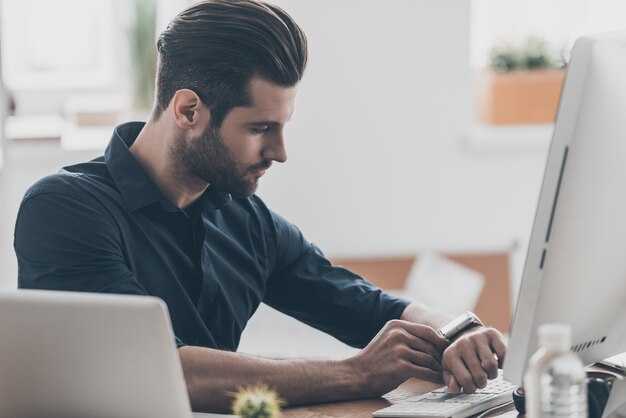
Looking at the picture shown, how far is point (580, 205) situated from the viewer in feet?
3.72

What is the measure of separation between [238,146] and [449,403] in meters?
0.60

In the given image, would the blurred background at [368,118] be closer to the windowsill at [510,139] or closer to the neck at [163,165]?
the windowsill at [510,139]

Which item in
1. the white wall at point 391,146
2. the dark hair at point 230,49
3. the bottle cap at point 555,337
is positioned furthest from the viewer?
the white wall at point 391,146

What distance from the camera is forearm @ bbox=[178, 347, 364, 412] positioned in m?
1.41

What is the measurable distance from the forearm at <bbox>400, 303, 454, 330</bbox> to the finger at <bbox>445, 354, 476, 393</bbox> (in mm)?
227

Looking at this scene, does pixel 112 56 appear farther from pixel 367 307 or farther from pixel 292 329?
pixel 367 307

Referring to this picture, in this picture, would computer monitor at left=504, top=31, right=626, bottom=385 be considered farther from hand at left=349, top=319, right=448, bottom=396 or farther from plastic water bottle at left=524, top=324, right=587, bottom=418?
hand at left=349, top=319, right=448, bottom=396

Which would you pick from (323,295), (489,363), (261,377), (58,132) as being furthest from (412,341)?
(58,132)

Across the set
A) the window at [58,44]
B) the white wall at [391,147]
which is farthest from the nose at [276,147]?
the window at [58,44]

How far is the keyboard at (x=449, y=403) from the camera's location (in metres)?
1.32

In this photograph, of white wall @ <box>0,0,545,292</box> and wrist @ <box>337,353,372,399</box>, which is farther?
white wall @ <box>0,0,545,292</box>

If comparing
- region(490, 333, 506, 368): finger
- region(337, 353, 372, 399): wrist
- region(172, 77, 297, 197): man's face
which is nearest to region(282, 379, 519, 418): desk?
region(337, 353, 372, 399): wrist

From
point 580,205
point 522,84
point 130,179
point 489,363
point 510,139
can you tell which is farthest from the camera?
point 522,84

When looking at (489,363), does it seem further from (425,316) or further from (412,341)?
(425,316)
